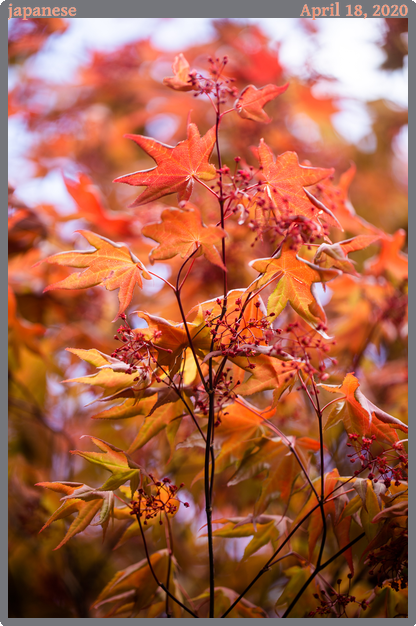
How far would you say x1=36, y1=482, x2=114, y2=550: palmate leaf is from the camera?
49 centimetres

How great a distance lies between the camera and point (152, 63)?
5.33ft

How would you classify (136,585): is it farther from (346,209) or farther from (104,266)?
(346,209)

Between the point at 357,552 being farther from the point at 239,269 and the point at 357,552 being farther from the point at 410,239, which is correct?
the point at 239,269

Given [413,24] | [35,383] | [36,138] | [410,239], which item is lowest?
[35,383]

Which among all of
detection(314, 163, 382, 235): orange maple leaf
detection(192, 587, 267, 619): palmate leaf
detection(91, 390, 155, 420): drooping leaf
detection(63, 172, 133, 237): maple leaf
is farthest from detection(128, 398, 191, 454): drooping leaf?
detection(63, 172, 133, 237): maple leaf

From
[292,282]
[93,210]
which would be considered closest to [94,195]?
[93,210]

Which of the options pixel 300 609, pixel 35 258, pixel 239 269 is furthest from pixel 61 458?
pixel 300 609

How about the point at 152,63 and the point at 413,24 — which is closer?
the point at 413,24

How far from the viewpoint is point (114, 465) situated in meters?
Answer: 0.51

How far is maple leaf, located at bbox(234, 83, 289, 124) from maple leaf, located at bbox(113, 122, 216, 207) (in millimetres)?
56

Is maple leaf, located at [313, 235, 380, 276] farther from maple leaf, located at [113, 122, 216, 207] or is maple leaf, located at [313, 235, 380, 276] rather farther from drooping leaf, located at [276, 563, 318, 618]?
drooping leaf, located at [276, 563, 318, 618]

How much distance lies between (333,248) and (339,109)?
4.45 ft

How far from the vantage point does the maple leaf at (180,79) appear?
20.0 inches

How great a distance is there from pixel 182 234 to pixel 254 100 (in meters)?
0.21
